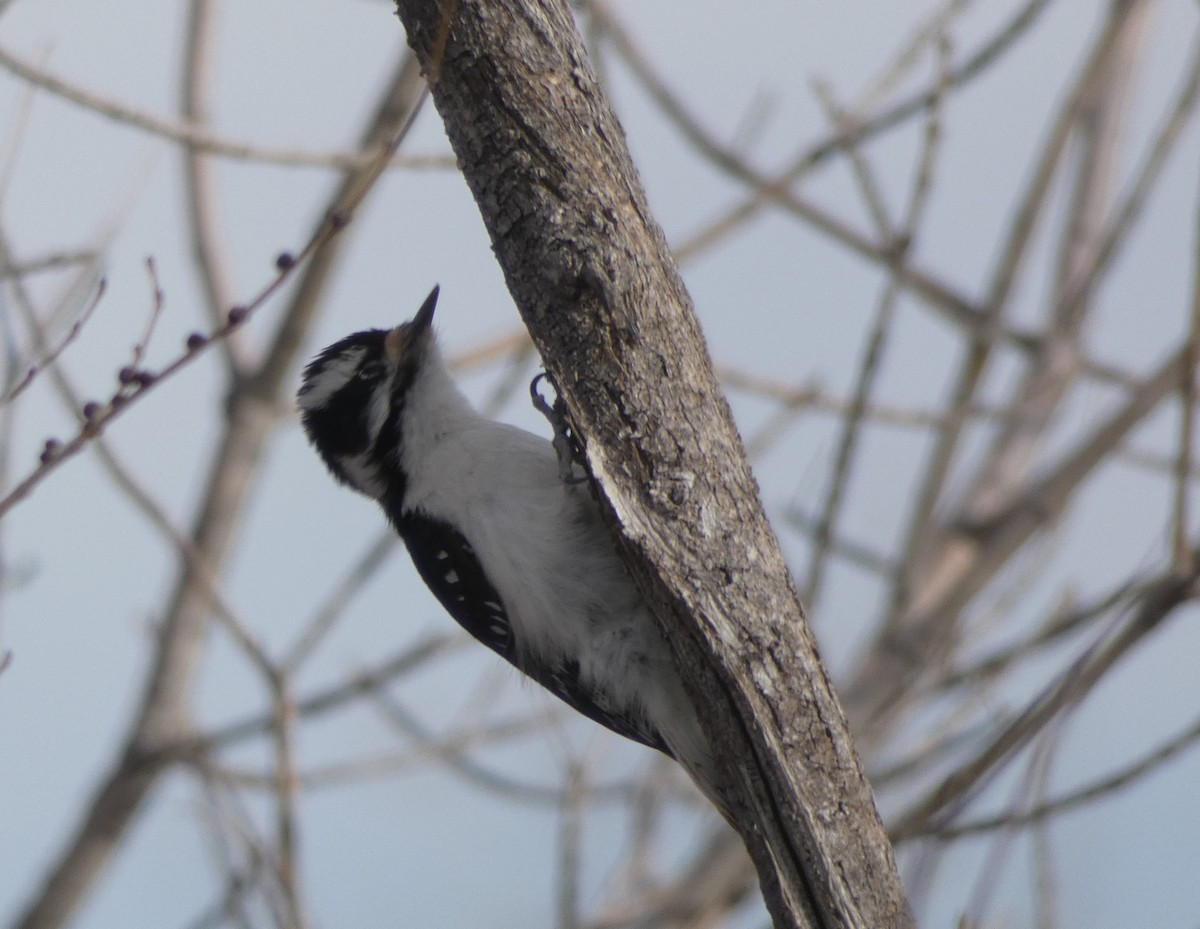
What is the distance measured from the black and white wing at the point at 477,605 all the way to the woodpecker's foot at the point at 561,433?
1.67 feet

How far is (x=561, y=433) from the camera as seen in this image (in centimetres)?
349

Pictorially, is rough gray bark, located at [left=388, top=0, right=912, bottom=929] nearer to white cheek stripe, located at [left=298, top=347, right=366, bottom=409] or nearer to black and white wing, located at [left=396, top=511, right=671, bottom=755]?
black and white wing, located at [left=396, top=511, right=671, bottom=755]

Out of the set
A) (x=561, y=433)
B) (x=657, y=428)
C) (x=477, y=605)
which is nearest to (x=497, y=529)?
(x=477, y=605)

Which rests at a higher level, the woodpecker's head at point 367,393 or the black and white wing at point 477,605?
the woodpecker's head at point 367,393

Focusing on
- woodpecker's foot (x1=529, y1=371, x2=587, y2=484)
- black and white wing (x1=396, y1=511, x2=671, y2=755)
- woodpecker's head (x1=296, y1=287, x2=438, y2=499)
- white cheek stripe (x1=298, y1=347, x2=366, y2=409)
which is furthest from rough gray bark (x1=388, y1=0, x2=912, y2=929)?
white cheek stripe (x1=298, y1=347, x2=366, y2=409)

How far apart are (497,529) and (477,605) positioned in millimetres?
414

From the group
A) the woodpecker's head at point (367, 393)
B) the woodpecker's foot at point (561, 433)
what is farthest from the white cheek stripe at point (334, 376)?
the woodpecker's foot at point (561, 433)

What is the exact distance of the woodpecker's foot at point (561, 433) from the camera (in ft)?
10.5

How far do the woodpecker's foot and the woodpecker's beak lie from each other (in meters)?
1.00

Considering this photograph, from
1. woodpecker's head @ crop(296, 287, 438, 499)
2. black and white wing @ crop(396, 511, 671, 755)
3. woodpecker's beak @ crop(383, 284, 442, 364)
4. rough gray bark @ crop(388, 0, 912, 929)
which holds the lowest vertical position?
rough gray bark @ crop(388, 0, 912, 929)

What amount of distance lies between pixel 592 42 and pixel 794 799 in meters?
3.40

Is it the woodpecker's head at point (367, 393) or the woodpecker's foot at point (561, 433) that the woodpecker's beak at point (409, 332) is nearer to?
the woodpecker's head at point (367, 393)

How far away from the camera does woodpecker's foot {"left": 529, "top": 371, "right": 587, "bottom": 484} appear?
10.5 ft

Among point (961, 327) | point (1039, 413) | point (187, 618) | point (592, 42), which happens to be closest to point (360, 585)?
point (187, 618)
